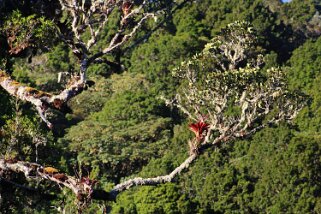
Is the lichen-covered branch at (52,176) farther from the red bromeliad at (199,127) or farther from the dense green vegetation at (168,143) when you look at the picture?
the dense green vegetation at (168,143)

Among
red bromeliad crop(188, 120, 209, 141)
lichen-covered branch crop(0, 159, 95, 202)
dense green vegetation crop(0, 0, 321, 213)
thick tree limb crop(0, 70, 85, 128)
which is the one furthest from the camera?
dense green vegetation crop(0, 0, 321, 213)

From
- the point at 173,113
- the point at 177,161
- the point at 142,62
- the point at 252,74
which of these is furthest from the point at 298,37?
the point at 252,74

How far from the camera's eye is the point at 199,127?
5672 mm

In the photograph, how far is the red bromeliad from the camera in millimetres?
5644

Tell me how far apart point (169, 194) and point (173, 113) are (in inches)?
780

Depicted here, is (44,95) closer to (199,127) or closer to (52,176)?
(52,176)

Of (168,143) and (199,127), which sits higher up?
(199,127)

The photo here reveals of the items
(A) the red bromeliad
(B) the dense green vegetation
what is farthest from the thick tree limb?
(B) the dense green vegetation

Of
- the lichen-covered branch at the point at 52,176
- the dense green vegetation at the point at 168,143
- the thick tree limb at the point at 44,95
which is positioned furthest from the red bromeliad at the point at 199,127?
the dense green vegetation at the point at 168,143

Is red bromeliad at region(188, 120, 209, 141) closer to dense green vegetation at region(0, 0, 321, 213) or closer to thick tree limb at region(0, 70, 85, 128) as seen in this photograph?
thick tree limb at region(0, 70, 85, 128)

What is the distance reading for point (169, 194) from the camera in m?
28.5

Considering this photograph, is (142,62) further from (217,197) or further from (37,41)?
(37,41)

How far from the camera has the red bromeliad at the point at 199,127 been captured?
18.5 feet

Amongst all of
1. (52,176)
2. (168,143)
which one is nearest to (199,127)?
(52,176)
